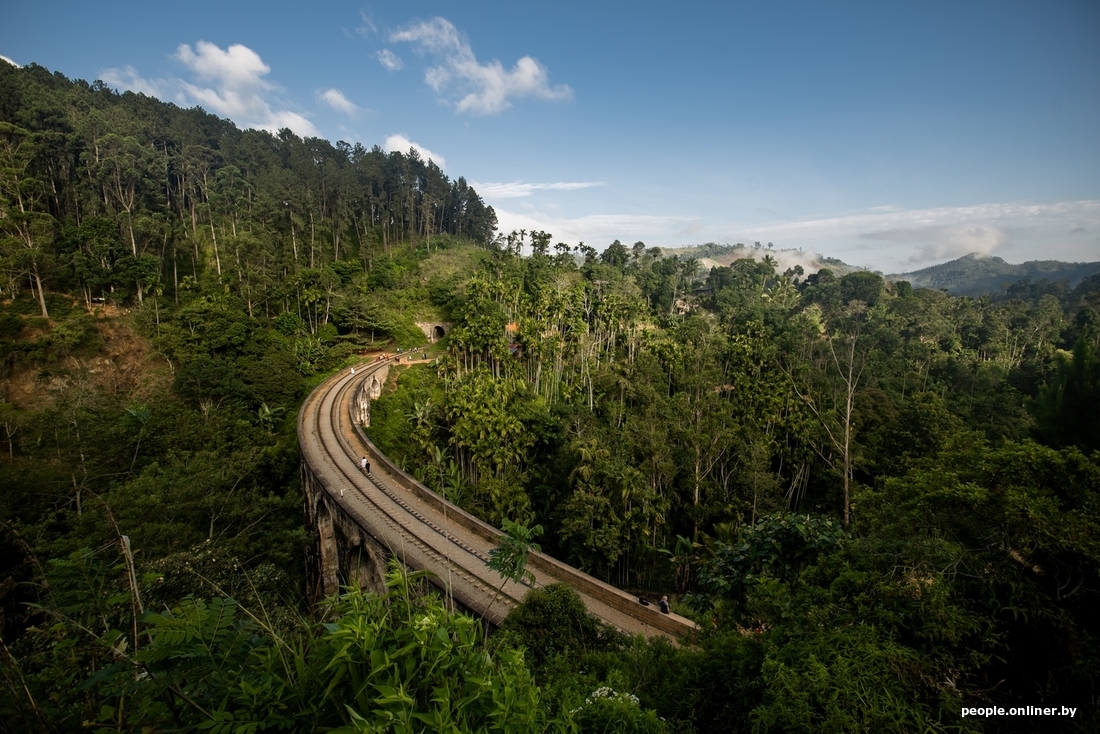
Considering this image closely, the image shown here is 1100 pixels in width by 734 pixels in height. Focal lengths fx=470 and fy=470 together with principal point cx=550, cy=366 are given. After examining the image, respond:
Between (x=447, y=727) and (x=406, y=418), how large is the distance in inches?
1346

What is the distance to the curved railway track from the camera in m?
14.1

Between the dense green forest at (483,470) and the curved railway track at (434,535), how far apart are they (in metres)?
2.02

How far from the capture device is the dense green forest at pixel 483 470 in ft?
11.4

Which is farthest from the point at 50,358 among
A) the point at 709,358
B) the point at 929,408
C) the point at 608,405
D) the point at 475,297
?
the point at 929,408

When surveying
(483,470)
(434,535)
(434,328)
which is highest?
(434,328)

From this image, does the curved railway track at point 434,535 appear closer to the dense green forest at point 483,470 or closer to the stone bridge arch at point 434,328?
the dense green forest at point 483,470

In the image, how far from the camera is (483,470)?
2753 cm

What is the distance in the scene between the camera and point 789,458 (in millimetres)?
29516

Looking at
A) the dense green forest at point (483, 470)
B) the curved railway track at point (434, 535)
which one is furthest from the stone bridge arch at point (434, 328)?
the curved railway track at point (434, 535)

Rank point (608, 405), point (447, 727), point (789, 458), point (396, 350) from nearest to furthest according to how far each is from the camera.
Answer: point (447, 727)
point (789, 458)
point (608, 405)
point (396, 350)

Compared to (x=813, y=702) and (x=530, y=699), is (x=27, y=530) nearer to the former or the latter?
(x=530, y=699)

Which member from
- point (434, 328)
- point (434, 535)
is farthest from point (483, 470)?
point (434, 328)

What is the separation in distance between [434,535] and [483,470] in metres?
9.77

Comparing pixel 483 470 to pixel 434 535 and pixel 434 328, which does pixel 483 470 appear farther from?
pixel 434 328
